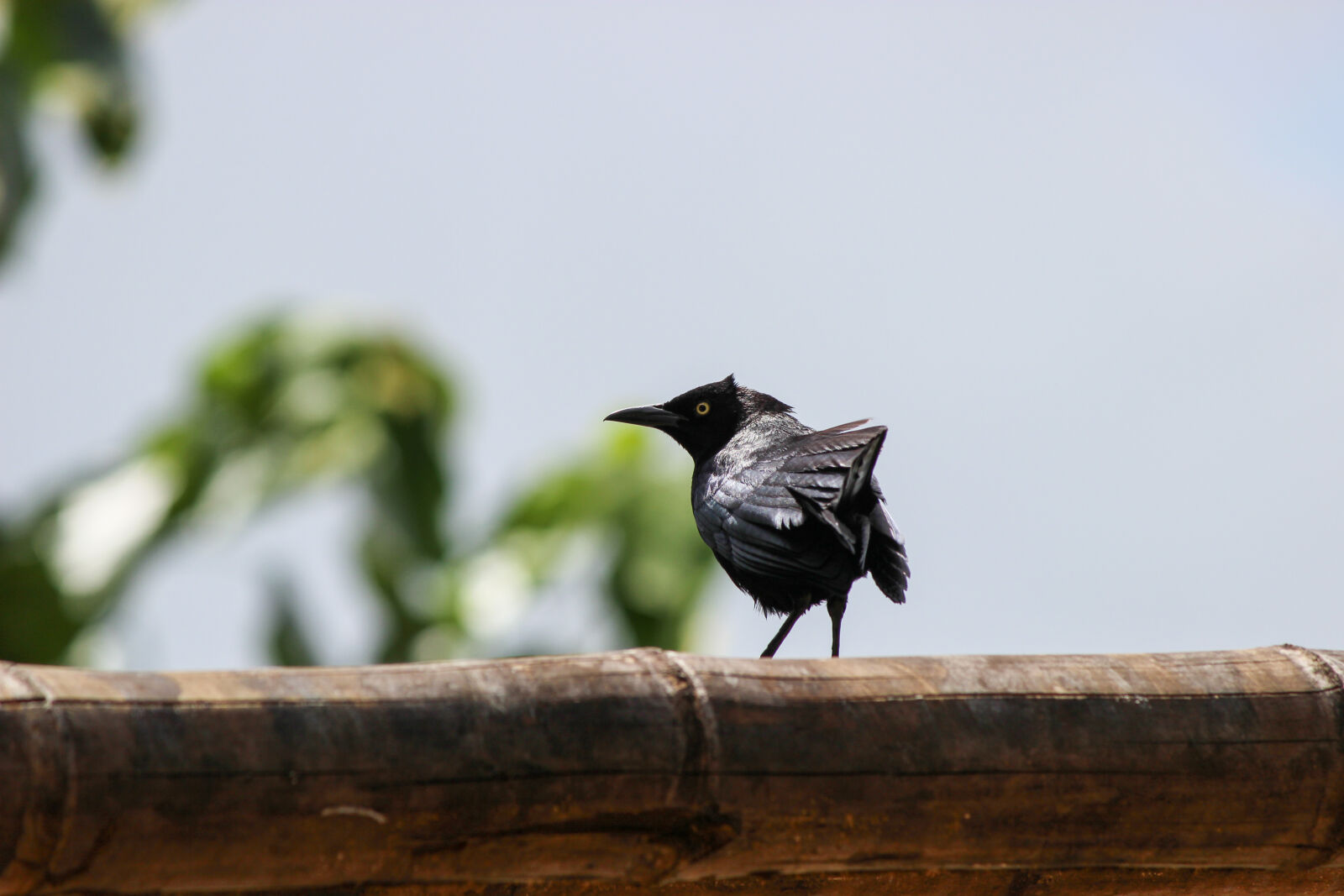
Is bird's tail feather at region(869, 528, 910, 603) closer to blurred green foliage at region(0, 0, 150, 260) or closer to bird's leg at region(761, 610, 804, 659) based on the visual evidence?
bird's leg at region(761, 610, 804, 659)

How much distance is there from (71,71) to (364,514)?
3.50 meters

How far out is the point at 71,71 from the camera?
8961 millimetres

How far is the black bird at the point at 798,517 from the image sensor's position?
3.30m

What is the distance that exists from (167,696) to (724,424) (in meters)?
2.73

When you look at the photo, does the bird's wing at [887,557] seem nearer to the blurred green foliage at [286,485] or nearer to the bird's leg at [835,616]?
the bird's leg at [835,616]

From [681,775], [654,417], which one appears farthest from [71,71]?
[681,775]

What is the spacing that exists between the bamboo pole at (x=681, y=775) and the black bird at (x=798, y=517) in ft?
3.43

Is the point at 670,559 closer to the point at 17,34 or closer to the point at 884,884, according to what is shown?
the point at 17,34

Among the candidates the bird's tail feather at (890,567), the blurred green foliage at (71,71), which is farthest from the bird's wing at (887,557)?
the blurred green foliage at (71,71)

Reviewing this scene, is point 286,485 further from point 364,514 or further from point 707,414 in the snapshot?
point 707,414

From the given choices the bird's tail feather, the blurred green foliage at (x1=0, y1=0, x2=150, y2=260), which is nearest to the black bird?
the bird's tail feather

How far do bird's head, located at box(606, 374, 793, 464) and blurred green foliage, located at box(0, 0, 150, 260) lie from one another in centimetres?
592

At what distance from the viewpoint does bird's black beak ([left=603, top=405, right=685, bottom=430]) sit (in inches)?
171

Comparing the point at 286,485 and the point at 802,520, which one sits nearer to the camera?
the point at 802,520
